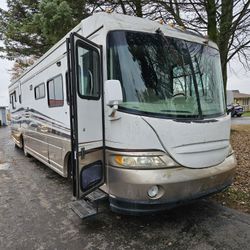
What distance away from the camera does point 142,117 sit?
3125 mm

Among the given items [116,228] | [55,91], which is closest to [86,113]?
[116,228]

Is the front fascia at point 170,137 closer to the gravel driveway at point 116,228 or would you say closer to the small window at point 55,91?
the gravel driveway at point 116,228

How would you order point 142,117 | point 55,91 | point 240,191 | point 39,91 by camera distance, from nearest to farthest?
point 142,117 → point 240,191 → point 55,91 → point 39,91

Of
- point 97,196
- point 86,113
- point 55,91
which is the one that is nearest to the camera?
point 86,113

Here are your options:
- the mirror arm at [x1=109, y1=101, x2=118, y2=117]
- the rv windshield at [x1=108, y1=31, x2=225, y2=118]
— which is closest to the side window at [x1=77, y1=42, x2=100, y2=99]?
the rv windshield at [x1=108, y1=31, x2=225, y2=118]

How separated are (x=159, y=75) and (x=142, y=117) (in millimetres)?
661

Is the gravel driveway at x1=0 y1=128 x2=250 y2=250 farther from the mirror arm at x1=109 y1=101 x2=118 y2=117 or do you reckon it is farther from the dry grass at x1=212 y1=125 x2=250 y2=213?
the mirror arm at x1=109 y1=101 x2=118 y2=117

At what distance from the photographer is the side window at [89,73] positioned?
Answer: 131 inches

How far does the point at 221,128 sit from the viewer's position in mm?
3645

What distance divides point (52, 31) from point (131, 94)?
759 centimetres

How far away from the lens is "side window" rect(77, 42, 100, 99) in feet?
10.9

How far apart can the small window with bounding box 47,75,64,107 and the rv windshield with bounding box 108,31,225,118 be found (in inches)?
72.5

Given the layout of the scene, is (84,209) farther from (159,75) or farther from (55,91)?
(55,91)

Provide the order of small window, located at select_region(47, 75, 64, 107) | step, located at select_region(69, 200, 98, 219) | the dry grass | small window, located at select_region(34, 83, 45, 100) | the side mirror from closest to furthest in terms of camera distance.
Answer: the side mirror, step, located at select_region(69, 200, 98, 219), the dry grass, small window, located at select_region(47, 75, 64, 107), small window, located at select_region(34, 83, 45, 100)
